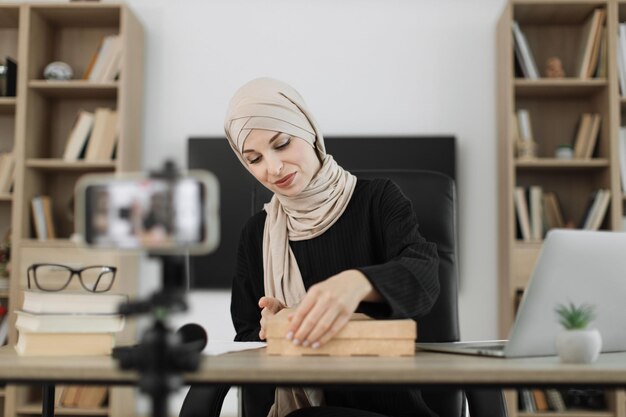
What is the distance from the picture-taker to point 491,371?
0.86 m

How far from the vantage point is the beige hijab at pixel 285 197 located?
1.57m

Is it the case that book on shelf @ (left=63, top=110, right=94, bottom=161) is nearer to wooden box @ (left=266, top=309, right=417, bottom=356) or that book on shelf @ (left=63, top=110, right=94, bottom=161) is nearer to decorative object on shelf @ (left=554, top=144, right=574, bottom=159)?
decorative object on shelf @ (left=554, top=144, right=574, bottom=159)

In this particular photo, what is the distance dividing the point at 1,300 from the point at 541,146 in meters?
2.83

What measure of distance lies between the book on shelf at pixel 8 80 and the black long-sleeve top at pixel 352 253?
7.87ft

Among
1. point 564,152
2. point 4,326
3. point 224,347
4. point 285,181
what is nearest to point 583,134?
point 564,152

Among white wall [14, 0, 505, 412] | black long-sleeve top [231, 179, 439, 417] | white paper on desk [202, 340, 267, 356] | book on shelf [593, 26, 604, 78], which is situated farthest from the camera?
white wall [14, 0, 505, 412]

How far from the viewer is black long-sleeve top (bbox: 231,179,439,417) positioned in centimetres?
146

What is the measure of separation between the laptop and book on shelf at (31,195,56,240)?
2.94 m

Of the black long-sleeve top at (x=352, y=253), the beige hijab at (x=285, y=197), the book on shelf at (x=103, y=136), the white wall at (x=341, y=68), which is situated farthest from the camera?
the white wall at (x=341, y=68)

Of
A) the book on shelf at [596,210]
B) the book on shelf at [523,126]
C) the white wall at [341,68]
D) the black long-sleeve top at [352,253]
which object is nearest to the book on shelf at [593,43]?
the book on shelf at [523,126]

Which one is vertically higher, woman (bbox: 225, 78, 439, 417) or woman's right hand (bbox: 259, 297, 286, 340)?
woman (bbox: 225, 78, 439, 417)

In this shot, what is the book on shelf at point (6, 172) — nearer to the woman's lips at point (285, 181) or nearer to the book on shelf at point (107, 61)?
Answer: the book on shelf at point (107, 61)

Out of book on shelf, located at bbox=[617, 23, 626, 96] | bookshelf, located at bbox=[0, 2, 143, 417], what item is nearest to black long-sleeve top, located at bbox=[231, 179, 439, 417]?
bookshelf, located at bbox=[0, 2, 143, 417]

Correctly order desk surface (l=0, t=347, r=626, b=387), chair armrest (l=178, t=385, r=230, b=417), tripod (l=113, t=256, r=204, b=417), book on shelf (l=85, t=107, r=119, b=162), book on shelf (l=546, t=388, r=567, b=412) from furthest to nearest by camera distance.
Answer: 1. book on shelf (l=85, t=107, r=119, b=162)
2. book on shelf (l=546, t=388, r=567, b=412)
3. chair armrest (l=178, t=385, r=230, b=417)
4. desk surface (l=0, t=347, r=626, b=387)
5. tripod (l=113, t=256, r=204, b=417)
